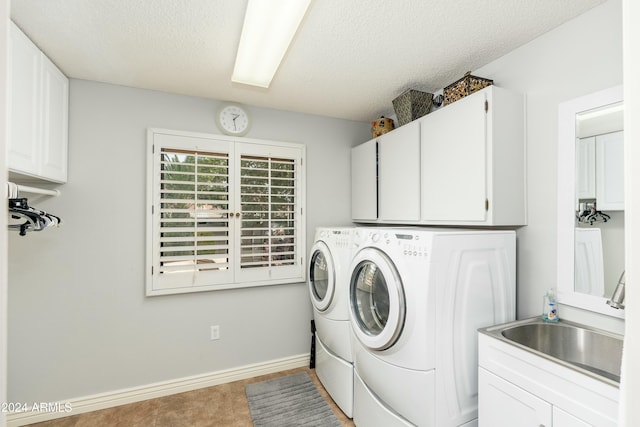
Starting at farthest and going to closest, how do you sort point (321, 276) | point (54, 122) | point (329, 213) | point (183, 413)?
1. point (329, 213)
2. point (321, 276)
3. point (183, 413)
4. point (54, 122)

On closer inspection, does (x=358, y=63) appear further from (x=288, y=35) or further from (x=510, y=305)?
(x=510, y=305)

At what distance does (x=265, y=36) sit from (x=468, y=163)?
1414 mm

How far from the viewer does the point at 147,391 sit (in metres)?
2.33

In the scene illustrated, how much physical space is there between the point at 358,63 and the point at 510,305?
5.99 ft

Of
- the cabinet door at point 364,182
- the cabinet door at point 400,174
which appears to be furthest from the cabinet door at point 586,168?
the cabinet door at point 364,182

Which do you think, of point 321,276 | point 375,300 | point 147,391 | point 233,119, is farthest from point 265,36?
point 147,391

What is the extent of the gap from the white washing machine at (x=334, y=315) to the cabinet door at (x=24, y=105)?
1976 mm

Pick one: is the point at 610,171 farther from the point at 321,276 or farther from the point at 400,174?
the point at 321,276

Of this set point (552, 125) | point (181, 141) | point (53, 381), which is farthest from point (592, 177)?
point (53, 381)

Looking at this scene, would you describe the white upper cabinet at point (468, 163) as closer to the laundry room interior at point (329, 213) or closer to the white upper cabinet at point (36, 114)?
the laundry room interior at point (329, 213)

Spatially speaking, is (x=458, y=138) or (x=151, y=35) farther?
(x=458, y=138)

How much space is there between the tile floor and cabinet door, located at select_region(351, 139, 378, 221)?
1634 millimetres

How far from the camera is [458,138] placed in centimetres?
187

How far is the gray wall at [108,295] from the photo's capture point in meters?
2.10
